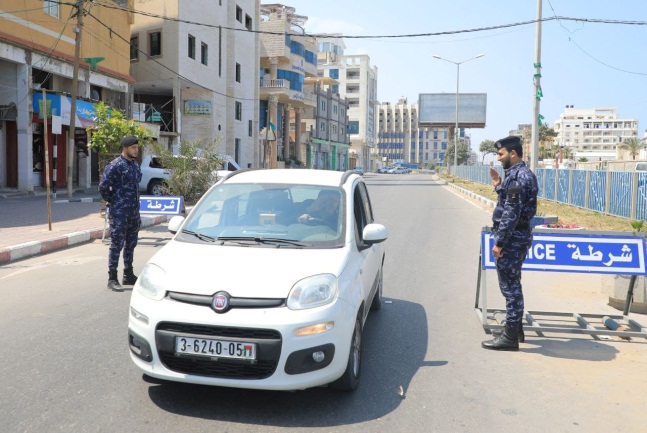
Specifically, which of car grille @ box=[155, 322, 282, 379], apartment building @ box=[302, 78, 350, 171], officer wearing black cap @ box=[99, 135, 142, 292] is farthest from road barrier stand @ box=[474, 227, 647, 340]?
apartment building @ box=[302, 78, 350, 171]

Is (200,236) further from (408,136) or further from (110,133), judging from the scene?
(408,136)

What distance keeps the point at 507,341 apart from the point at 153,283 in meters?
3.06

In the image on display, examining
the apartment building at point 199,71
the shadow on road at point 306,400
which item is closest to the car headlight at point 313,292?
the shadow on road at point 306,400

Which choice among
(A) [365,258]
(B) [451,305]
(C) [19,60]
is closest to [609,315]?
(B) [451,305]

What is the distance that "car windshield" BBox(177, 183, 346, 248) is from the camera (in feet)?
14.4

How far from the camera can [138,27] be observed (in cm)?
3525

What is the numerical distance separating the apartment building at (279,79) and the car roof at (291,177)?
44807mm

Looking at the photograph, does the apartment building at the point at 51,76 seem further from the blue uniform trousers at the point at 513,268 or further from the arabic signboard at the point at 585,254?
the blue uniform trousers at the point at 513,268

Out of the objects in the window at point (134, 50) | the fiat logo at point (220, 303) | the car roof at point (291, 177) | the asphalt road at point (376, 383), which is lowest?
the asphalt road at point (376, 383)

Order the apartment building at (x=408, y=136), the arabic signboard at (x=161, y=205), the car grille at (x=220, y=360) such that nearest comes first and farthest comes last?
the car grille at (x=220, y=360) → the arabic signboard at (x=161, y=205) → the apartment building at (x=408, y=136)

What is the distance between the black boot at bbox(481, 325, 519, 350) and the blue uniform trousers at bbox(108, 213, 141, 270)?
4.42 m

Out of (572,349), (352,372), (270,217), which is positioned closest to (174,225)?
(270,217)

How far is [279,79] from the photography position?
2120 inches

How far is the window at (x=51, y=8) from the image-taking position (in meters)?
22.8
